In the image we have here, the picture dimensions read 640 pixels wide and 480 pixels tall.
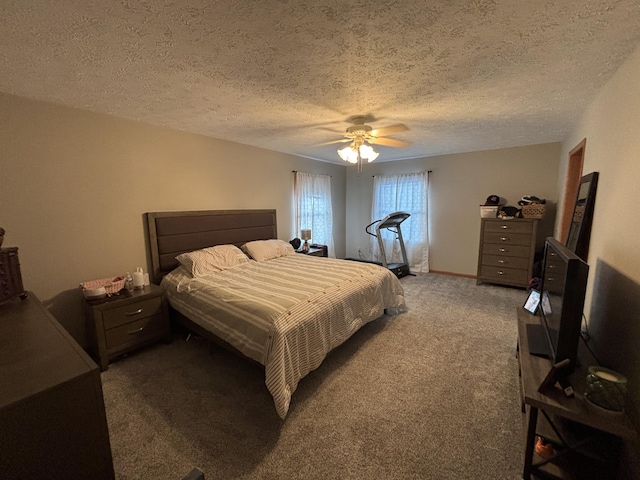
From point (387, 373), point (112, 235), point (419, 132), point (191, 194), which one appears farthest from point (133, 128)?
point (387, 373)

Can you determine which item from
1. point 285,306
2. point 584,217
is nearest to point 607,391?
point 584,217

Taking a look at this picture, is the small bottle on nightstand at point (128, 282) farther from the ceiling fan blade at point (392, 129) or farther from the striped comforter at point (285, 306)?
the ceiling fan blade at point (392, 129)

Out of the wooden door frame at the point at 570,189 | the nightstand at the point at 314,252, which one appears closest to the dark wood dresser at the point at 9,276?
the nightstand at the point at 314,252

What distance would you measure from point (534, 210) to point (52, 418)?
514 cm

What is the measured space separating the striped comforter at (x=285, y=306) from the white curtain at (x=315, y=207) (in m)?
1.83

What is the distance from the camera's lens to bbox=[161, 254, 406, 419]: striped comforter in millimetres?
1825

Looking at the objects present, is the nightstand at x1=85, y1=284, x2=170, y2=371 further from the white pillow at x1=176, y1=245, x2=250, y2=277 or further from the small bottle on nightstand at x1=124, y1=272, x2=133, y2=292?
the white pillow at x1=176, y1=245, x2=250, y2=277

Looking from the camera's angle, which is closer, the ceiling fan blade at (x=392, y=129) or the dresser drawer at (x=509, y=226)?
the ceiling fan blade at (x=392, y=129)

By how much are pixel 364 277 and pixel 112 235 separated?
2616 millimetres

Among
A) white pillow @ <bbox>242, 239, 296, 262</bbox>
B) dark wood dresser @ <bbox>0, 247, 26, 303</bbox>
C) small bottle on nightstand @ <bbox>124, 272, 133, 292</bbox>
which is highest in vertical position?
dark wood dresser @ <bbox>0, 247, 26, 303</bbox>

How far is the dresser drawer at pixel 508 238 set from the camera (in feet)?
13.1

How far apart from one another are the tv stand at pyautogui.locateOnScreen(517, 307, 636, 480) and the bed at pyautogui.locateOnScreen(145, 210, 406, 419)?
4.24ft

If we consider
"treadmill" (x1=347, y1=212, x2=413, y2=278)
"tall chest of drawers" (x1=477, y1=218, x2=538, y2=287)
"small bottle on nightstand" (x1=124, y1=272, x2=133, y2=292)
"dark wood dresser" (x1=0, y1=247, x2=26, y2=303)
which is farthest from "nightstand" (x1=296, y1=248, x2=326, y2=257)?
"dark wood dresser" (x1=0, y1=247, x2=26, y2=303)

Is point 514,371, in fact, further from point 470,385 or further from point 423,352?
point 423,352
